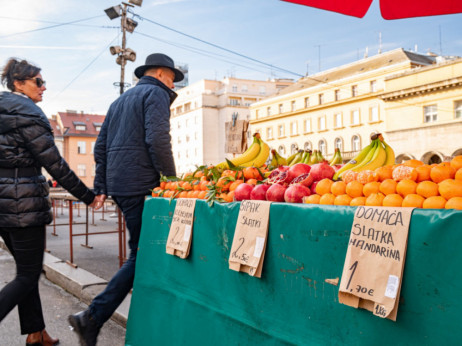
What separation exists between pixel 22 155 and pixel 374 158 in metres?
2.42

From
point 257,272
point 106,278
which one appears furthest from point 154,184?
point 106,278

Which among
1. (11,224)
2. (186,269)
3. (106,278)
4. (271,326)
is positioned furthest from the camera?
(106,278)

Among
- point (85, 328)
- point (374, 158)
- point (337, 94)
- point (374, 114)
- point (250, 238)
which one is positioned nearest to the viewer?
point (250, 238)

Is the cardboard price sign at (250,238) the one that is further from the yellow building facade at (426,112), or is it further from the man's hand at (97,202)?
the yellow building facade at (426,112)

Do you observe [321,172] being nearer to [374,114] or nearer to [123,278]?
[123,278]

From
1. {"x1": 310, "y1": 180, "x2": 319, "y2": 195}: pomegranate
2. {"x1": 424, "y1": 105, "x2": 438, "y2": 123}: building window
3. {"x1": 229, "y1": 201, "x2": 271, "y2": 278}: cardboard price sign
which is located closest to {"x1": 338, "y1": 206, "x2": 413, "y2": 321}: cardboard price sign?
{"x1": 229, "y1": 201, "x2": 271, "y2": 278}: cardboard price sign

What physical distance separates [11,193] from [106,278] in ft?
8.47

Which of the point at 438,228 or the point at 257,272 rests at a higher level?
the point at 438,228

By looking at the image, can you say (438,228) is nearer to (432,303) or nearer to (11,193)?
(432,303)

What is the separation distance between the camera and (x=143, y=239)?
10.5 feet

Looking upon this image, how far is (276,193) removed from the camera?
2318 mm

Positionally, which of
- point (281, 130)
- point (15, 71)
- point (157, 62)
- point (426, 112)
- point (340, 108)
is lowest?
point (15, 71)

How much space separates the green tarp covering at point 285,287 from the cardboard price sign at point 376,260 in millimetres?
38

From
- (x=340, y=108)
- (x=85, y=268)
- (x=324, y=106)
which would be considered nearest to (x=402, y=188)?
(x=85, y=268)
